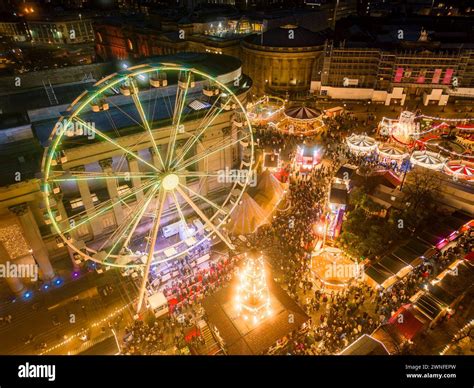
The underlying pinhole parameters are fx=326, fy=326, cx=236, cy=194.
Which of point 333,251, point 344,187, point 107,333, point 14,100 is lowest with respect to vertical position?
point 107,333

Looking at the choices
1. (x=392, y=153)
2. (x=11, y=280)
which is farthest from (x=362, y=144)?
(x=11, y=280)

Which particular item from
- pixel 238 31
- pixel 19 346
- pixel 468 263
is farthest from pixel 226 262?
pixel 238 31

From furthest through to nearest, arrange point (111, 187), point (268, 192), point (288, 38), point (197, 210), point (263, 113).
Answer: point (288, 38), point (263, 113), point (268, 192), point (111, 187), point (197, 210)

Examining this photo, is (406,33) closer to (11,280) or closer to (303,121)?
(303,121)

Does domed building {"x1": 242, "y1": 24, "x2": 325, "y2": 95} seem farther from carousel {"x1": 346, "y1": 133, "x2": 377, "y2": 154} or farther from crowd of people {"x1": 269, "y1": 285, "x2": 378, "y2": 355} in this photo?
crowd of people {"x1": 269, "y1": 285, "x2": 378, "y2": 355}

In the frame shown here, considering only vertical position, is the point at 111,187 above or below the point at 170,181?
below

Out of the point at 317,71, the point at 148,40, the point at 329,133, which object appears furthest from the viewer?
the point at 148,40

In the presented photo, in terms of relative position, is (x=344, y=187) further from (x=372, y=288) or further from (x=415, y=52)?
(x=415, y=52)

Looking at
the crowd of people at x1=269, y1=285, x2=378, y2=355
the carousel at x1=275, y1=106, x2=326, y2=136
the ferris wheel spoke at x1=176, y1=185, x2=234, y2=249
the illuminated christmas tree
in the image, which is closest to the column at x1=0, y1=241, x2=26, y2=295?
the ferris wheel spoke at x1=176, y1=185, x2=234, y2=249
